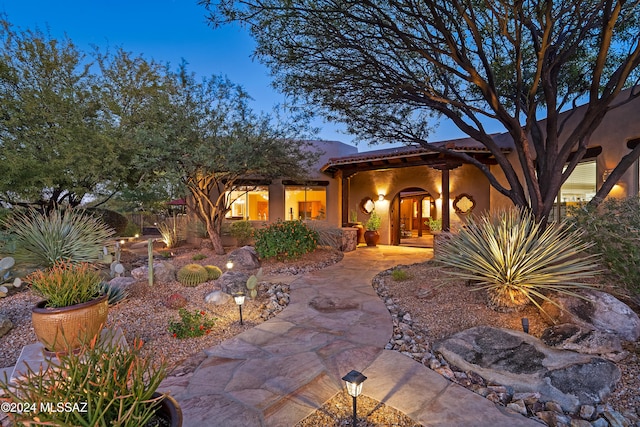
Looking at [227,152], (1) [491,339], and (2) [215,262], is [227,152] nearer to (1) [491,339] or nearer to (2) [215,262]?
(2) [215,262]

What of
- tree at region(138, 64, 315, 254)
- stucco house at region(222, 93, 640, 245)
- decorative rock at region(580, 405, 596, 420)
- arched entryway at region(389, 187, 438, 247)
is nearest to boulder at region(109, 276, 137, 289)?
tree at region(138, 64, 315, 254)

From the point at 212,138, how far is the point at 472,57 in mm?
5803

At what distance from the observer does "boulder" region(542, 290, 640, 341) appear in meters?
3.34

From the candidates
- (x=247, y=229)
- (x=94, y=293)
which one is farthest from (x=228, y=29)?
(x=247, y=229)

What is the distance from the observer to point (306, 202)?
14508mm

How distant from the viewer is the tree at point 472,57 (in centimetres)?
469

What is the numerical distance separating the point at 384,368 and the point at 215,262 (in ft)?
Result: 20.8

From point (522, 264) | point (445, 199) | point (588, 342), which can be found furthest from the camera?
point (445, 199)

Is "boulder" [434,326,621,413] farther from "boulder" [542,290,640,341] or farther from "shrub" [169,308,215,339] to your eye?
"shrub" [169,308,215,339]

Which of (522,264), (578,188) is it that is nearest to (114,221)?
(522,264)

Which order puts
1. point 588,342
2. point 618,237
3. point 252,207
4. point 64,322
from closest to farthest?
point 64,322 < point 588,342 < point 618,237 < point 252,207

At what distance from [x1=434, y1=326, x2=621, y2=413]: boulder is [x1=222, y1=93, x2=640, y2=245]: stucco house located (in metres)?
5.51

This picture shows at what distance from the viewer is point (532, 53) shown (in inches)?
252

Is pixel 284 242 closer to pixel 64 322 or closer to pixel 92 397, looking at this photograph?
pixel 64 322
